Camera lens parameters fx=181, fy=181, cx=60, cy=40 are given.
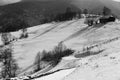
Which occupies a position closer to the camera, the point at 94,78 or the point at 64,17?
the point at 94,78

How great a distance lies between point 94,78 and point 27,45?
97.9m

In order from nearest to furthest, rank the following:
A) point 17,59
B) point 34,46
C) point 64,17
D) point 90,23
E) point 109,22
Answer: point 17,59
point 34,46
point 109,22
point 90,23
point 64,17

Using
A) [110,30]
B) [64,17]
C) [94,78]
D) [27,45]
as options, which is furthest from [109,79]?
[64,17]

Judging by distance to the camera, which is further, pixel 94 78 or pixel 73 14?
pixel 73 14

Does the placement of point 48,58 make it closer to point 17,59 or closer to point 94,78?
point 17,59

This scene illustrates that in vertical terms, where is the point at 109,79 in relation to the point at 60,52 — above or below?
above

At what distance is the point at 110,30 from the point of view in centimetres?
9619

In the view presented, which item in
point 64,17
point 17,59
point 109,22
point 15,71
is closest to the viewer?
point 15,71

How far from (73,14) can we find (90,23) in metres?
72.4

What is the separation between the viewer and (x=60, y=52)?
75.8 meters

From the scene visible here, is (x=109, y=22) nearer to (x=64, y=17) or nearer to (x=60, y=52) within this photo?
(x=60, y=52)

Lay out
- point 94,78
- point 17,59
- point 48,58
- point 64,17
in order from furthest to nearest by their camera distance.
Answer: point 64,17, point 17,59, point 48,58, point 94,78

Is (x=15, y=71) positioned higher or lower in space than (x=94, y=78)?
lower

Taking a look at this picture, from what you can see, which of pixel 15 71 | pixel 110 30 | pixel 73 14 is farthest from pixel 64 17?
pixel 15 71
